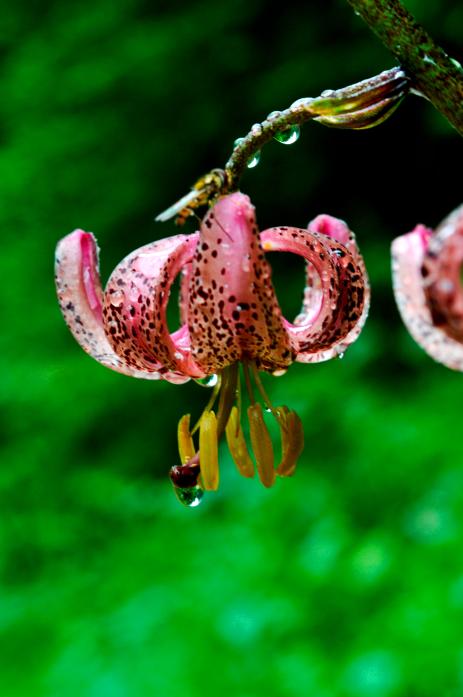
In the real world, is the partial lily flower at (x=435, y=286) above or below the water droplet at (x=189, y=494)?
above

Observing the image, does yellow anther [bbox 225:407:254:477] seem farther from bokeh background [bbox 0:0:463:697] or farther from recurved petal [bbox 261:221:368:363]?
bokeh background [bbox 0:0:463:697]

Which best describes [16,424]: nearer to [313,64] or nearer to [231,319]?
[313,64]

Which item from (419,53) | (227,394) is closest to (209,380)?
(227,394)

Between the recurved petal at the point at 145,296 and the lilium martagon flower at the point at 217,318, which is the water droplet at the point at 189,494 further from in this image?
the recurved petal at the point at 145,296

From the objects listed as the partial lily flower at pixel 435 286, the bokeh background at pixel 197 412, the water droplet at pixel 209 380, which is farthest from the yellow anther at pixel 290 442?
the bokeh background at pixel 197 412

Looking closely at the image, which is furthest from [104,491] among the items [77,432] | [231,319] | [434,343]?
[434,343]

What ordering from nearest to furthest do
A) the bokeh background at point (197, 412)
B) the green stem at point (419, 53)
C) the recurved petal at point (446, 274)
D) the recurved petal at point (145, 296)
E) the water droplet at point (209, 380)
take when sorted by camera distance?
the recurved petal at point (446, 274)
the green stem at point (419, 53)
the recurved petal at point (145, 296)
the water droplet at point (209, 380)
the bokeh background at point (197, 412)

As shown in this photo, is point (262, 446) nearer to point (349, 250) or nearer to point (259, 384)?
point (259, 384)

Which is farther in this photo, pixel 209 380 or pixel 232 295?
pixel 209 380
